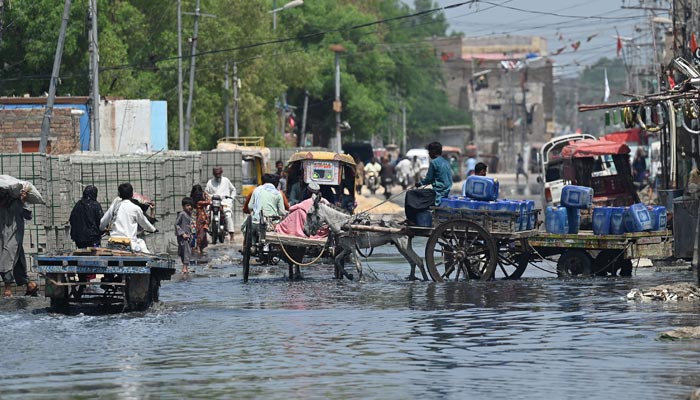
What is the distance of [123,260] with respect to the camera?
1728cm

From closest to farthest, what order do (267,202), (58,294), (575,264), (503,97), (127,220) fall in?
(58,294), (127,220), (575,264), (267,202), (503,97)

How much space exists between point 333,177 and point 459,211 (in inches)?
311

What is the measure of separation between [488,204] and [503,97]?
117 meters

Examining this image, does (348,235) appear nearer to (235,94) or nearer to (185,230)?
(185,230)

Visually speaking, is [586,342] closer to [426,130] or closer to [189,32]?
[189,32]

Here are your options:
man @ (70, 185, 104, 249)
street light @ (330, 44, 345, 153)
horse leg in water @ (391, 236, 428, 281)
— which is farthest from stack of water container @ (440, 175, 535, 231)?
street light @ (330, 44, 345, 153)

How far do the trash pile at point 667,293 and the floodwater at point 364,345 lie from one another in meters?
0.32

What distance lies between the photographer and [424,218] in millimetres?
21625

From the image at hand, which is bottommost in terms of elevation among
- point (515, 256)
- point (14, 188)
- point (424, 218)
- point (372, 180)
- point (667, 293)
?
point (667, 293)

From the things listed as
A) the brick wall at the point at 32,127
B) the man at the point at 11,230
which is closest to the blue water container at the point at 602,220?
the man at the point at 11,230

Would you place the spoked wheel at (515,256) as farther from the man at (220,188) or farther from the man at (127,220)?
the man at (220,188)

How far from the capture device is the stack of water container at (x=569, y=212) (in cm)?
2202

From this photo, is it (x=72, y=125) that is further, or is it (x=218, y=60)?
(x=218, y=60)

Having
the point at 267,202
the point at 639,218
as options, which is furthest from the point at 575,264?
the point at 267,202
